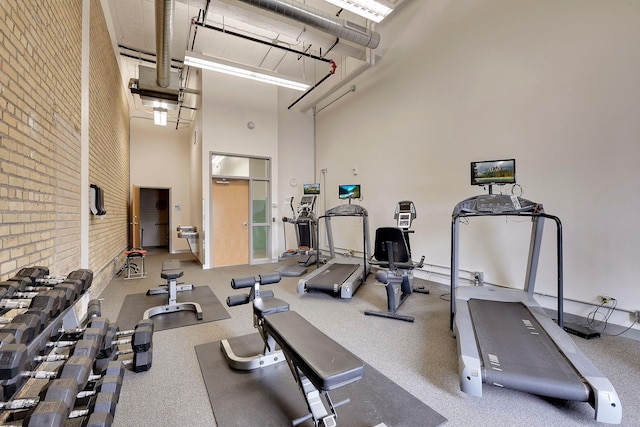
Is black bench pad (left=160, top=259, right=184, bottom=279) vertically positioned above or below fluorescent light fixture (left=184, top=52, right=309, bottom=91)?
below

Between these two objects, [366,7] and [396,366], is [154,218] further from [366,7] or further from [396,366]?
[396,366]

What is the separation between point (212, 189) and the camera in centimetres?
667

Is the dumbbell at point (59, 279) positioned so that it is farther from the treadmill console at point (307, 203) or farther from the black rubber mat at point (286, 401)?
the treadmill console at point (307, 203)

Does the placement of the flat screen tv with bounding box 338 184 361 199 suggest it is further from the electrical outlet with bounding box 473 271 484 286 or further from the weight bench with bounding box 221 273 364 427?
the weight bench with bounding box 221 273 364 427

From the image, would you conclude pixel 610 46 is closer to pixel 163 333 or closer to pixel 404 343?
pixel 404 343

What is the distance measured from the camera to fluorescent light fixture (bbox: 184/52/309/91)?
4.60 m

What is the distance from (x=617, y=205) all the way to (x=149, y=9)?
738cm

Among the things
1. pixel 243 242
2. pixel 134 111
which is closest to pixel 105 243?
pixel 243 242

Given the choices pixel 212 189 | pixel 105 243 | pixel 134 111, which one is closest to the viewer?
pixel 105 243

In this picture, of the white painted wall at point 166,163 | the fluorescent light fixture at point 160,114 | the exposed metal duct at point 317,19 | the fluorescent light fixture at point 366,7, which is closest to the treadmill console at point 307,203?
the exposed metal duct at point 317,19

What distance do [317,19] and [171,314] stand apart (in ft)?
15.3

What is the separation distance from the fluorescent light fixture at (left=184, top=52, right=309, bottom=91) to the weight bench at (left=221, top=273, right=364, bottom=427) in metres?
4.00

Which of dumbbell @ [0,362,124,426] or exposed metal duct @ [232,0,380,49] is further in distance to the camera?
exposed metal duct @ [232,0,380,49]

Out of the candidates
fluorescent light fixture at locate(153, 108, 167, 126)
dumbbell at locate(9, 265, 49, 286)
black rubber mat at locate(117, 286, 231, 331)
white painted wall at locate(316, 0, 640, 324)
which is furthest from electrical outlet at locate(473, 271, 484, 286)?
fluorescent light fixture at locate(153, 108, 167, 126)
